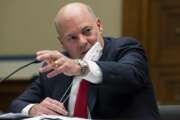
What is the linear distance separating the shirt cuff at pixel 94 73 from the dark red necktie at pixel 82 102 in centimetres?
21

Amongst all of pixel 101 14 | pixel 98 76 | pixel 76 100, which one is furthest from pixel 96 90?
pixel 101 14

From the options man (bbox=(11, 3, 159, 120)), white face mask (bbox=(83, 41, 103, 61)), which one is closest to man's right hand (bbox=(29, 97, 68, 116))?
man (bbox=(11, 3, 159, 120))

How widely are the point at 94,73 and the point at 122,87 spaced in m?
0.15

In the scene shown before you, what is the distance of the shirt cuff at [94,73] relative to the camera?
1.78 meters

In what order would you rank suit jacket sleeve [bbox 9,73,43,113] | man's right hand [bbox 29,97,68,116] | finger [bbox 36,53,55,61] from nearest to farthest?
finger [bbox 36,53,55,61], man's right hand [bbox 29,97,68,116], suit jacket sleeve [bbox 9,73,43,113]

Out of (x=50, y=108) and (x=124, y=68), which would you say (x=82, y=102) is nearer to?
(x=50, y=108)

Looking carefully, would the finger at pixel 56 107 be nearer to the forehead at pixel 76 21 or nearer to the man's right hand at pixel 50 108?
the man's right hand at pixel 50 108

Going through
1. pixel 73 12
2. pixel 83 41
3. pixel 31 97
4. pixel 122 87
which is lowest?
pixel 31 97

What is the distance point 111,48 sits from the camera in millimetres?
2105

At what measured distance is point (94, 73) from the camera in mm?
1788

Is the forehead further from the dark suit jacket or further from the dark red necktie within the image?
the dark red necktie

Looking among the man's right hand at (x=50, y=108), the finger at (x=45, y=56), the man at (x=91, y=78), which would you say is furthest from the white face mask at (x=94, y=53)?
the finger at (x=45, y=56)

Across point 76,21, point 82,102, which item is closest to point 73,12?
point 76,21

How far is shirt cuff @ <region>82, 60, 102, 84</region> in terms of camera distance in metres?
1.78
